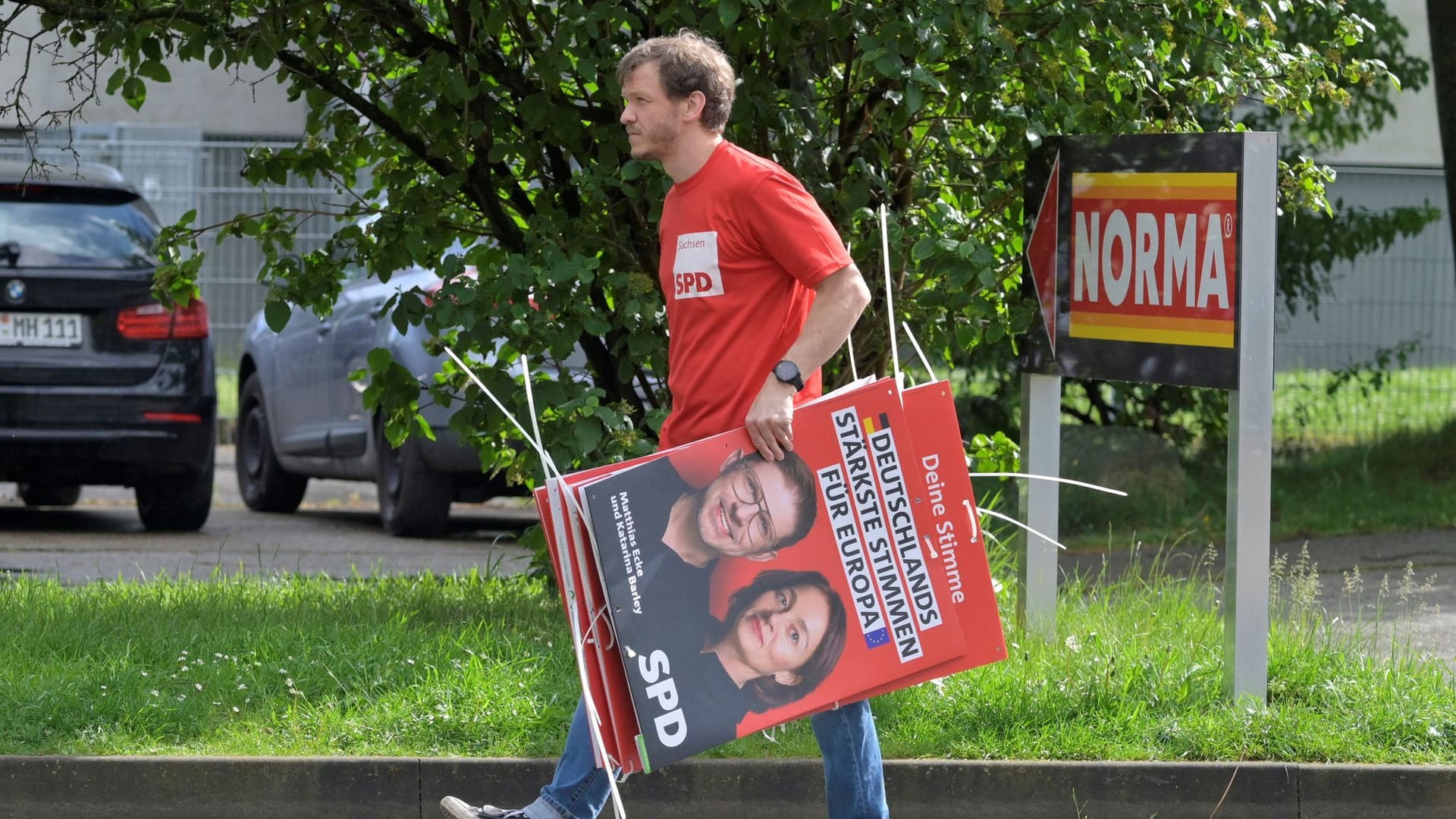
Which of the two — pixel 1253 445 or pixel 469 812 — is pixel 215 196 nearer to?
pixel 1253 445

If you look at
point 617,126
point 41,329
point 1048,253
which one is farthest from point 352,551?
point 1048,253

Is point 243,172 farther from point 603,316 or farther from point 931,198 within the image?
point 931,198

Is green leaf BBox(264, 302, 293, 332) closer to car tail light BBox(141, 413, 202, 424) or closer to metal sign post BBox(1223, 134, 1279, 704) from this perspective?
car tail light BBox(141, 413, 202, 424)

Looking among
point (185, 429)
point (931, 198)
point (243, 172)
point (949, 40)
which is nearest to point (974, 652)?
point (949, 40)

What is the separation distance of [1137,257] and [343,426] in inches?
217

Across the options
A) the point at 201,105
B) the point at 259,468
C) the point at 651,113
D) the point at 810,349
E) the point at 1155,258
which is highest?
the point at 201,105

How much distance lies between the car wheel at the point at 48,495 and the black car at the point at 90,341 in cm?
207

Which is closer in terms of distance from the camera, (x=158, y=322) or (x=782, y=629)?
(x=782, y=629)

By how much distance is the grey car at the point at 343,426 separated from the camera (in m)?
8.98

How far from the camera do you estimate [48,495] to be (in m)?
11.1

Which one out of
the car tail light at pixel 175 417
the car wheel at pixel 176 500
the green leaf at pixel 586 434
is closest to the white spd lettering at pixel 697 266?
the green leaf at pixel 586 434

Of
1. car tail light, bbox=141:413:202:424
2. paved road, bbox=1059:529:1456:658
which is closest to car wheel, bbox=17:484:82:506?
car tail light, bbox=141:413:202:424

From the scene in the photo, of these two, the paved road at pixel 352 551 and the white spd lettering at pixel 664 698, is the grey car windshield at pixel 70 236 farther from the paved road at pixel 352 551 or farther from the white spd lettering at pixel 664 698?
the white spd lettering at pixel 664 698

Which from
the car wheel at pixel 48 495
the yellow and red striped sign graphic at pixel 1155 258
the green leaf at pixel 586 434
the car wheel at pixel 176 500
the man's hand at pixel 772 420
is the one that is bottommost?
the car wheel at pixel 48 495
